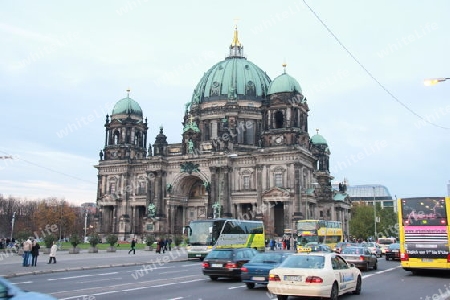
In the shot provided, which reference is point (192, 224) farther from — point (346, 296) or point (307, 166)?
point (307, 166)

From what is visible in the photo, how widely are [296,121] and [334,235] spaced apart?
25.0 meters

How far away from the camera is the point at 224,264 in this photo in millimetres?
21812

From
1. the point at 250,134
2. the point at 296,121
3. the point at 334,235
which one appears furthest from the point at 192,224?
the point at 250,134

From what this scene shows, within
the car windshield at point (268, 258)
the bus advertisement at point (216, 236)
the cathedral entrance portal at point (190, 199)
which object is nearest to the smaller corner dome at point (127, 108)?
the cathedral entrance portal at point (190, 199)

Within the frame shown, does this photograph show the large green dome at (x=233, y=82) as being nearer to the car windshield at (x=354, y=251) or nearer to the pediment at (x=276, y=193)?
the pediment at (x=276, y=193)

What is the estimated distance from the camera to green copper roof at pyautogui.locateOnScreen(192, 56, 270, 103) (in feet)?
292

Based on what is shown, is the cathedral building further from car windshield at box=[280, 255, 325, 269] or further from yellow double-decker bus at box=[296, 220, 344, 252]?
car windshield at box=[280, 255, 325, 269]

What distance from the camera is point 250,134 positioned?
3447 inches

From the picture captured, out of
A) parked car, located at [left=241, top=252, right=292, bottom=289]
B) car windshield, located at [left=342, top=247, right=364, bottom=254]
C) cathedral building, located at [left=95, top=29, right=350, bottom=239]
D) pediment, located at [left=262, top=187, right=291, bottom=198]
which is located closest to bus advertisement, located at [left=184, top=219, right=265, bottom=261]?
car windshield, located at [left=342, top=247, right=364, bottom=254]

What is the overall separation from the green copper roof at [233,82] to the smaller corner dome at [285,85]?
30.1 feet

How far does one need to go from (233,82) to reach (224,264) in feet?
230

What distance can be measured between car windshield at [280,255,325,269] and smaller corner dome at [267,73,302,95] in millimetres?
61829

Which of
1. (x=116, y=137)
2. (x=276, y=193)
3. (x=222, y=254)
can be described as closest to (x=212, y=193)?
(x=276, y=193)

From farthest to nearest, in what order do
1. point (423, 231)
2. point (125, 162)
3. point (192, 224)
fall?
point (125, 162), point (192, 224), point (423, 231)
